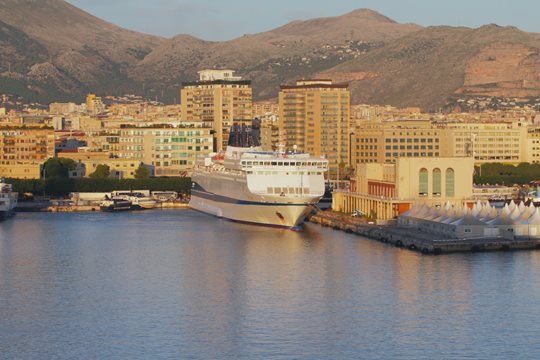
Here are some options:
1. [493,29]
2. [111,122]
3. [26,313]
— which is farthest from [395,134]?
[493,29]

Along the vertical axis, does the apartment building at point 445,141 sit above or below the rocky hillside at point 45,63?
below

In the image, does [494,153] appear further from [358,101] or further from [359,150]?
[358,101]

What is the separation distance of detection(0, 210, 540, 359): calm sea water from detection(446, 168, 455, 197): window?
303 inches

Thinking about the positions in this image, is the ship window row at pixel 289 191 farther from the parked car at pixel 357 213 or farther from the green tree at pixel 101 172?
the green tree at pixel 101 172

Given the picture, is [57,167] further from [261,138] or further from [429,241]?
[429,241]

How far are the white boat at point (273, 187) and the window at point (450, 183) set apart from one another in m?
4.42

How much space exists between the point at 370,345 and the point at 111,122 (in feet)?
232

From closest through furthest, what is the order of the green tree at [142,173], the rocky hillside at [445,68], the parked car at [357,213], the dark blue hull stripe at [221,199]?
the dark blue hull stripe at [221,199], the parked car at [357,213], the green tree at [142,173], the rocky hillside at [445,68]

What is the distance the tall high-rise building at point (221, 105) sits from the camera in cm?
8731

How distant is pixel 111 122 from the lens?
97.0 meters

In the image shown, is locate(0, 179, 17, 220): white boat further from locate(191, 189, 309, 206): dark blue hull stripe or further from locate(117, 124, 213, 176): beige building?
locate(117, 124, 213, 176): beige building

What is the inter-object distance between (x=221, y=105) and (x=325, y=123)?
277 inches

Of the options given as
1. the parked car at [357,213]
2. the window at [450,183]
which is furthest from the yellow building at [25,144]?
the window at [450,183]

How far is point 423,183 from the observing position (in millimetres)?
53031
